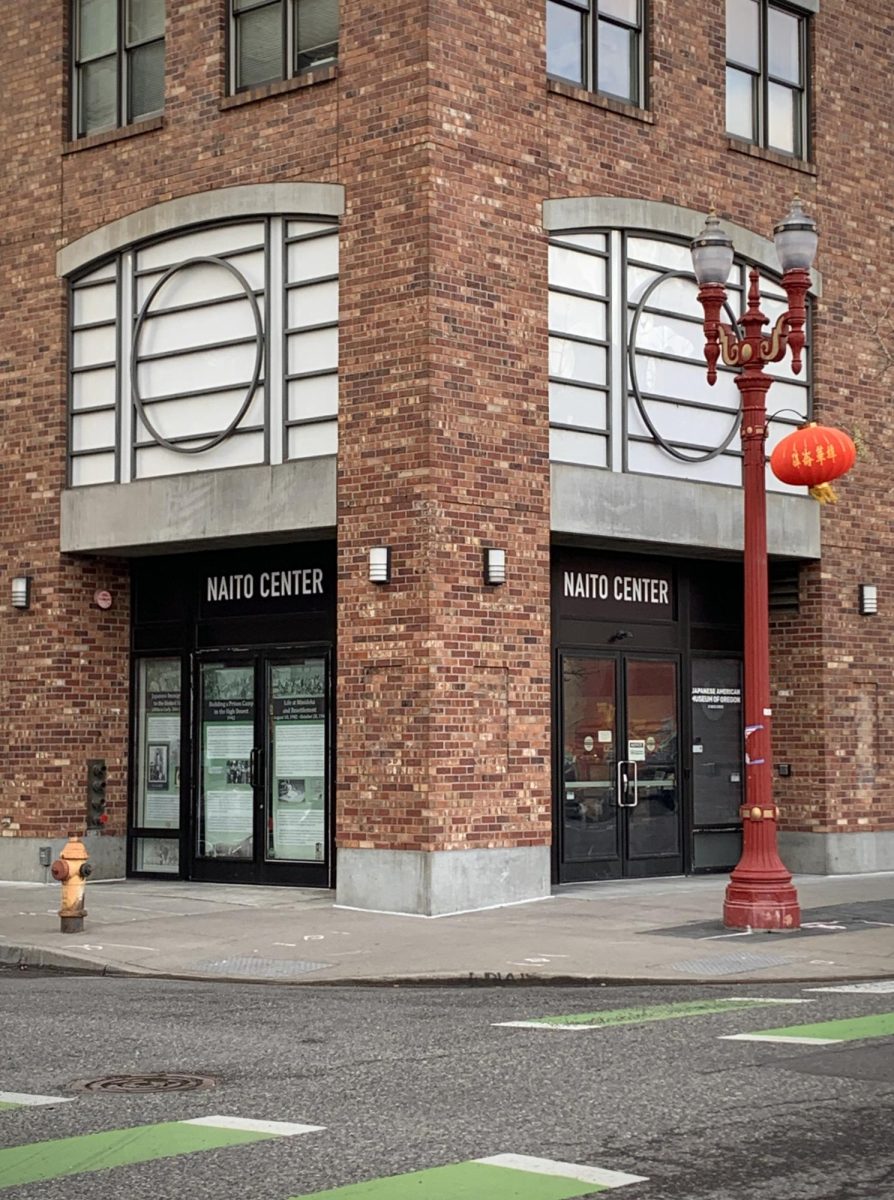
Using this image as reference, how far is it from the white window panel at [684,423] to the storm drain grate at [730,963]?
7042 millimetres

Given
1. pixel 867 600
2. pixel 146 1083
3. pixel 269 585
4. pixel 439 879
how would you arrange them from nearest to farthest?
pixel 146 1083, pixel 439 879, pixel 269 585, pixel 867 600

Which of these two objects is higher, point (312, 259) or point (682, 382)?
point (312, 259)

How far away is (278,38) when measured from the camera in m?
18.5

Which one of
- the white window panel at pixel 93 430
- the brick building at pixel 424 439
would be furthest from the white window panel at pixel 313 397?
the white window panel at pixel 93 430

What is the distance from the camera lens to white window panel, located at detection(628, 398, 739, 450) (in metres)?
18.8

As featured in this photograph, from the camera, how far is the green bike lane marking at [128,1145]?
6512 mm

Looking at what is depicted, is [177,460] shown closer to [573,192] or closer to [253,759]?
[253,759]

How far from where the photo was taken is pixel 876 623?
21.0 m

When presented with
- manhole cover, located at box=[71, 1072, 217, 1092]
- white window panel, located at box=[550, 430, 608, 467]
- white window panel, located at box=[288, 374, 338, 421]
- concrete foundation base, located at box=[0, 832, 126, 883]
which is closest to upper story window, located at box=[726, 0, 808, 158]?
white window panel, located at box=[550, 430, 608, 467]

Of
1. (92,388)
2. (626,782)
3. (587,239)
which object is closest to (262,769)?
(626,782)

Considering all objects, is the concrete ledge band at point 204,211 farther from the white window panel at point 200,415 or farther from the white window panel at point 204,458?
the white window panel at point 204,458

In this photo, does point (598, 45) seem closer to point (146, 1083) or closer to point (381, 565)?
point (381, 565)

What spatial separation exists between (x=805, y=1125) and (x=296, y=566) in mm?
12448

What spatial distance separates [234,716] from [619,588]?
4467 millimetres
